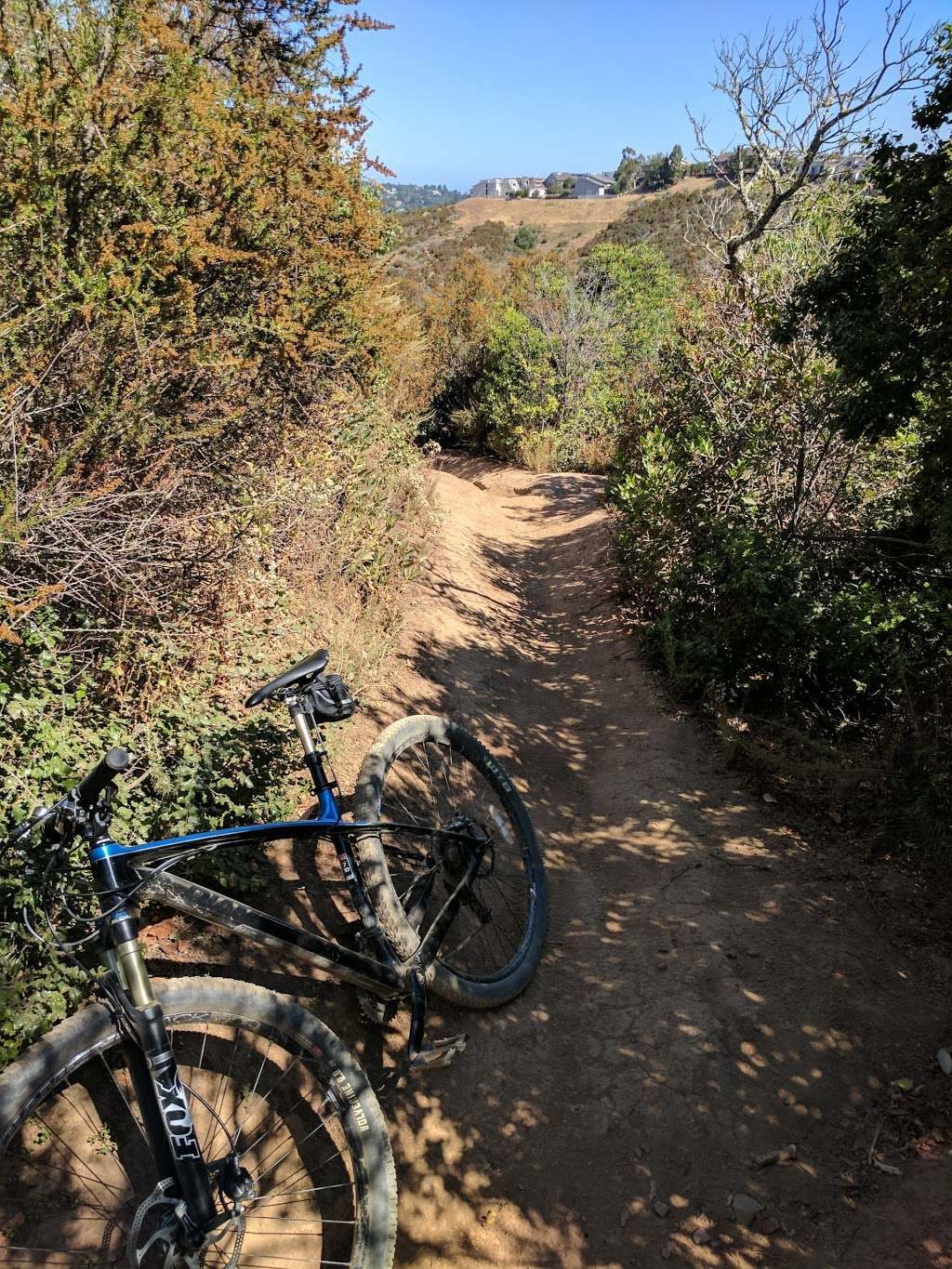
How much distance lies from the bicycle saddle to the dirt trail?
168cm

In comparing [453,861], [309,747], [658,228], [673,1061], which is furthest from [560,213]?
[673,1061]

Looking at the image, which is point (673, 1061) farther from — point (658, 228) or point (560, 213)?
point (560, 213)

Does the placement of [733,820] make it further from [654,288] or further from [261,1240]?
[654,288]

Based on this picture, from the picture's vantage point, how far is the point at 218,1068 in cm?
259

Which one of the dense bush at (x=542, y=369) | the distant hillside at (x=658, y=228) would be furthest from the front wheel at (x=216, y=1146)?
the distant hillside at (x=658, y=228)

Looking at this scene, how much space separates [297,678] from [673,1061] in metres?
2.30

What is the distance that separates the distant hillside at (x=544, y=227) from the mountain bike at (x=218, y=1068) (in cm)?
3291

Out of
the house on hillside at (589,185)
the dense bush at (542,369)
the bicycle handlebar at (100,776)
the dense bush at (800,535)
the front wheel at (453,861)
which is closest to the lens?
the bicycle handlebar at (100,776)

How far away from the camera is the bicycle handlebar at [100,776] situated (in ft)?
6.11

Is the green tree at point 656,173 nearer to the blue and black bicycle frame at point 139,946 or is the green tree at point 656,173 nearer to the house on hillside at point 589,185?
the house on hillside at point 589,185

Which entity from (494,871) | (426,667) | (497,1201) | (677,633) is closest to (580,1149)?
(497,1201)

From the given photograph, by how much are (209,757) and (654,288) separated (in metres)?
25.7

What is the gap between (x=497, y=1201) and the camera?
274cm

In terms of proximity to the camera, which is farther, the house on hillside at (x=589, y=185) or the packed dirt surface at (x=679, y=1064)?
the house on hillside at (x=589, y=185)
